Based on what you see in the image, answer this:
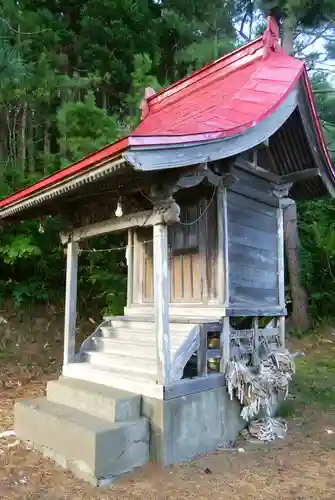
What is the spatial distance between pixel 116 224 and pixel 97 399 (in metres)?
1.99

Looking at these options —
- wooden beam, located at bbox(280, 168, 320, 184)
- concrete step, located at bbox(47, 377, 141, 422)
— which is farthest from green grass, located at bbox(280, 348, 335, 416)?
wooden beam, located at bbox(280, 168, 320, 184)

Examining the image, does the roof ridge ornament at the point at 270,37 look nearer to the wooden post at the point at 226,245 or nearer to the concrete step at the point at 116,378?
the wooden post at the point at 226,245

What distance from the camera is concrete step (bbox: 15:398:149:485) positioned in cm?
414

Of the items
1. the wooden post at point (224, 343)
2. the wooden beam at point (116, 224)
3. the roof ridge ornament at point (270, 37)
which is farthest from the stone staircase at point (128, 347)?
the roof ridge ornament at point (270, 37)

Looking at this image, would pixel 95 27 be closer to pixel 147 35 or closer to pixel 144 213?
pixel 147 35

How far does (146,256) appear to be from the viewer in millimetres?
6562

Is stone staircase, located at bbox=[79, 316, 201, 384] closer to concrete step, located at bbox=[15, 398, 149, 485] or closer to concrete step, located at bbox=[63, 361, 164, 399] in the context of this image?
concrete step, located at bbox=[63, 361, 164, 399]

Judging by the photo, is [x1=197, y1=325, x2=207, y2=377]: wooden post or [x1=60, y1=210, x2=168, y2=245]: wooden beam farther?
[x1=197, y1=325, x2=207, y2=377]: wooden post

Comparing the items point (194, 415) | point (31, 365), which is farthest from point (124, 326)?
point (31, 365)

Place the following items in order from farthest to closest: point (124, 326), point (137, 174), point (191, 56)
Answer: point (191, 56) → point (124, 326) → point (137, 174)

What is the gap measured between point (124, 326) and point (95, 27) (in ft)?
26.6

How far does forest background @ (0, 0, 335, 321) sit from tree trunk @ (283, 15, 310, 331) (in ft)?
0.52

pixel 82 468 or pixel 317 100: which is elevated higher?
pixel 317 100

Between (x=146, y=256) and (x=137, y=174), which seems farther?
(x=146, y=256)
